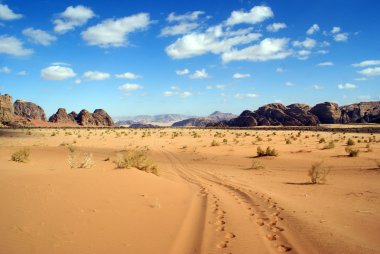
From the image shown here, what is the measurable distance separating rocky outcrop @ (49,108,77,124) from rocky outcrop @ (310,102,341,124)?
3323 inches

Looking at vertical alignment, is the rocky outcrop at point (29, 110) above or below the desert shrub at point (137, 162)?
above

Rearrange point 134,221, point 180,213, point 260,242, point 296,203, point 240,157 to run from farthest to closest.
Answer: point 240,157, point 296,203, point 180,213, point 134,221, point 260,242

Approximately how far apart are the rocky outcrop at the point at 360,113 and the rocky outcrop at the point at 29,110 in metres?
108

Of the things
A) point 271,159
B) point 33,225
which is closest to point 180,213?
point 33,225

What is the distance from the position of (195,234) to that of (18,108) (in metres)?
A: 140

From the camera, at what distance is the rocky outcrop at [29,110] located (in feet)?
414

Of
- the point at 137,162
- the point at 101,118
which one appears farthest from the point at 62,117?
the point at 137,162

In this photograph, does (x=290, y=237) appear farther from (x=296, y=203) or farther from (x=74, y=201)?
(x=74, y=201)

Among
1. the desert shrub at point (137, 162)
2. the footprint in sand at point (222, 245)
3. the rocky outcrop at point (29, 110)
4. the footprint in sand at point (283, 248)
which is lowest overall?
the footprint in sand at point (283, 248)

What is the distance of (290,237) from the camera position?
5980 mm

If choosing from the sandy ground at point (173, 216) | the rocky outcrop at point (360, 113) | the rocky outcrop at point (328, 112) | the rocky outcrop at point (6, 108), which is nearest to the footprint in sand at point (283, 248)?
the sandy ground at point (173, 216)

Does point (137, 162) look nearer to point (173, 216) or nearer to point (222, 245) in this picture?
point (173, 216)

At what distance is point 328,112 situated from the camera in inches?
4451

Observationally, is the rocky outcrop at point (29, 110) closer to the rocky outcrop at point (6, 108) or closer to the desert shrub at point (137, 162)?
the rocky outcrop at point (6, 108)
